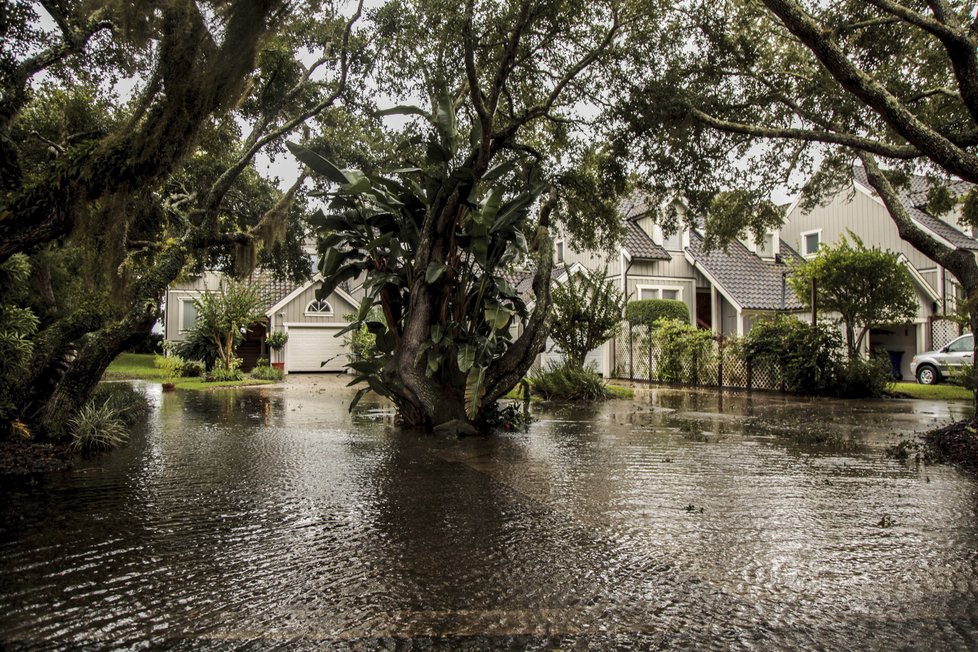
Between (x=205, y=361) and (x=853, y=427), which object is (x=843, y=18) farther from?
(x=205, y=361)

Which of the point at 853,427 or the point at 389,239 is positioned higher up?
the point at 389,239

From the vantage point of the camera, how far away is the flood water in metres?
2.75

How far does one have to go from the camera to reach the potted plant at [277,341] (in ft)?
90.9

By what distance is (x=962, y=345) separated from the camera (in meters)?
19.5

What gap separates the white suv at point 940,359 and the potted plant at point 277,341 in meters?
24.0

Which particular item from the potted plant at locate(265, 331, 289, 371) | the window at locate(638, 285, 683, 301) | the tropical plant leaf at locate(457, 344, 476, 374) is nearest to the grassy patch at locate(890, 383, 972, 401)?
the window at locate(638, 285, 683, 301)

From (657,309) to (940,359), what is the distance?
8.89 m

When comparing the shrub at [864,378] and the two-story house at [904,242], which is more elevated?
the two-story house at [904,242]

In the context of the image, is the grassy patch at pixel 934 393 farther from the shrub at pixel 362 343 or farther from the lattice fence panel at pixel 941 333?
the shrub at pixel 362 343

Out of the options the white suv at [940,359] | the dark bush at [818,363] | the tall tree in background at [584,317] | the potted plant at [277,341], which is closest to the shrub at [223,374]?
the potted plant at [277,341]

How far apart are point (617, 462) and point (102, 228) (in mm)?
6062

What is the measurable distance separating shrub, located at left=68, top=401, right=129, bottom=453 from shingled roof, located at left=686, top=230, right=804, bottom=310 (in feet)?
65.4

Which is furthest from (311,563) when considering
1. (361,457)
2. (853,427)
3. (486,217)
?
(853,427)

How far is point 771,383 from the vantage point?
60.7 ft
